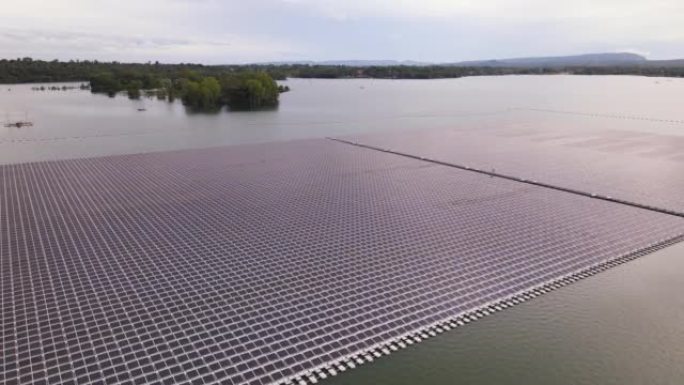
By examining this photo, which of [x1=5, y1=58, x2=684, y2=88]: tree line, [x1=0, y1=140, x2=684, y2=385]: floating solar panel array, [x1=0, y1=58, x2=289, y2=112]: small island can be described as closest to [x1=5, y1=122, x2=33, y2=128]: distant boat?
[x1=0, y1=58, x2=289, y2=112]: small island

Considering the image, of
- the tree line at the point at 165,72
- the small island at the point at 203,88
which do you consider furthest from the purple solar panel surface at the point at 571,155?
the tree line at the point at 165,72

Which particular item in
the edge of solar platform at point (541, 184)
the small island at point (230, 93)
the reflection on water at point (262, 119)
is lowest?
the edge of solar platform at point (541, 184)

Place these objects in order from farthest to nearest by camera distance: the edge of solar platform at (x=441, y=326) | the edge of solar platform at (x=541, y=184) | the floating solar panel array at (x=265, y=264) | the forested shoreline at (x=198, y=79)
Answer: the forested shoreline at (x=198, y=79) → the edge of solar platform at (x=541, y=184) → the floating solar panel array at (x=265, y=264) → the edge of solar platform at (x=441, y=326)

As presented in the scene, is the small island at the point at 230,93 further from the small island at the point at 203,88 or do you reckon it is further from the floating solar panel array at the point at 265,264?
the floating solar panel array at the point at 265,264

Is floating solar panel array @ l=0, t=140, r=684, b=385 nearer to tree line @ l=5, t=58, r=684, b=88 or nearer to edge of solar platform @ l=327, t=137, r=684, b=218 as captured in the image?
edge of solar platform @ l=327, t=137, r=684, b=218

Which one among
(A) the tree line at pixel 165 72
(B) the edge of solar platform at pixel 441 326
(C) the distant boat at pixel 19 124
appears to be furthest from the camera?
(A) the tree line at pixel 165 72

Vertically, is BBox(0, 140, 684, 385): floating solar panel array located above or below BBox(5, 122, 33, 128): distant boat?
below
